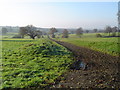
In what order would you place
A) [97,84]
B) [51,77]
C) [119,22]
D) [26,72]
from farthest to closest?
[119,22] → [26,72] → [51,77] → [97,84]

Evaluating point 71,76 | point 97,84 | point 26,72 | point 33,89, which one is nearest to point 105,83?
point 97,84

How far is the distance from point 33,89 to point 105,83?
544cm

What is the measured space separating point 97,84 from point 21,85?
18.8 ft

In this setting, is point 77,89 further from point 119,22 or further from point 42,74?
point 119,22

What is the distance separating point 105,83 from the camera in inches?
407

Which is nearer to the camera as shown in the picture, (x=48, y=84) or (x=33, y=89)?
(x=33, y=89)

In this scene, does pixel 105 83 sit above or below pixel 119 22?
below

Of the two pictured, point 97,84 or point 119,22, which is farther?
point 119,22

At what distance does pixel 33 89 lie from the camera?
31.6ft

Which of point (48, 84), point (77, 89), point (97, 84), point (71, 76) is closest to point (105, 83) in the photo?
point (97, 84)

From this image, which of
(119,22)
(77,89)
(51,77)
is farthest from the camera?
(119,22)

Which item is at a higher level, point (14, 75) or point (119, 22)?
point (119, 22)

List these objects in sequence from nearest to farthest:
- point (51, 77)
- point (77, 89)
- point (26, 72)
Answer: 1. point (77, 89)
2. point (51, 77)
3. point (26, 72)

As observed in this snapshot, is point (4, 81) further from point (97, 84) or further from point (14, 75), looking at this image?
point (97, 84)
